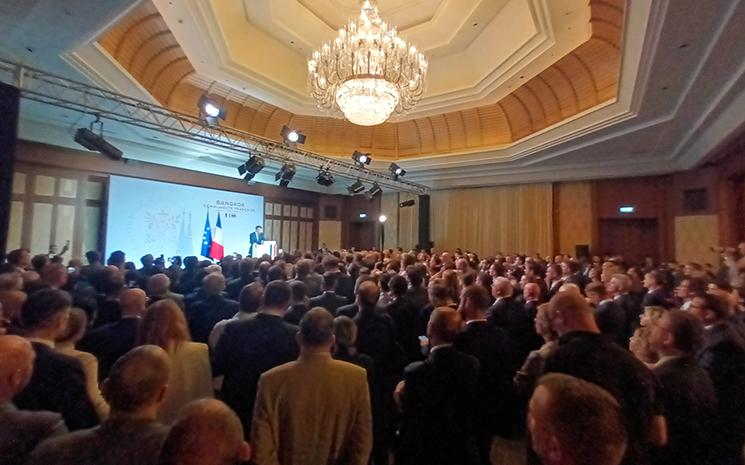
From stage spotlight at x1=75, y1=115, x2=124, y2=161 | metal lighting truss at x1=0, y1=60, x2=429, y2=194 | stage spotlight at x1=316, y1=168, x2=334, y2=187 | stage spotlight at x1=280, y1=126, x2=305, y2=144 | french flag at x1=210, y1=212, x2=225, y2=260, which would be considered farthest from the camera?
french flag at x1=210, y1=212, x2=225, y2=260

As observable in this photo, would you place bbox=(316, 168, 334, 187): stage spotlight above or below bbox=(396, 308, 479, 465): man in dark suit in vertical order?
above

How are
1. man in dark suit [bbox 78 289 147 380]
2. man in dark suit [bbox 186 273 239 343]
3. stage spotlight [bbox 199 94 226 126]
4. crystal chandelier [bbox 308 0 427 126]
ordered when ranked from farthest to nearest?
crystal chandelier [bbox 308 0 427 126]
stage spotlight [bbox 199 94 226 126]
man in dark suit [bbox 186 273 239 343]
man in dark suit [bbox 78 289 147 380]

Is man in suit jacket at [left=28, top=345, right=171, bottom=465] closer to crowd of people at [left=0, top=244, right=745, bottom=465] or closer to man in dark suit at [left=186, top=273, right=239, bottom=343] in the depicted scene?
crowd of people at [left=0, top=244, right=745, bottom=465]

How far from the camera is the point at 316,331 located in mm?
1825

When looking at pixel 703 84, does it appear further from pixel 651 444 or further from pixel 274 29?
pixel 274 29

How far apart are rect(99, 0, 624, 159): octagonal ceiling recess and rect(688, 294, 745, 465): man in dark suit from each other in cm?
511

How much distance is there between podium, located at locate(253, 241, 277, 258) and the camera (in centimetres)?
1191

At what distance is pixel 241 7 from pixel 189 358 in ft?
25.3

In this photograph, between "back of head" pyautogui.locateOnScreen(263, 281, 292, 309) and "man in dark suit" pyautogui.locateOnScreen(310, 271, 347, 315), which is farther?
"man in dark suit" pyautogui.locateOnScreen(310, 271, 347, 315)

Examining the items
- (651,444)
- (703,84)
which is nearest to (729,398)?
(651,444)

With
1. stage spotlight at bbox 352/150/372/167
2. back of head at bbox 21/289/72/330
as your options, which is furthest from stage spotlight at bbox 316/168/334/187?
back of head at bbox 21/289/72/330

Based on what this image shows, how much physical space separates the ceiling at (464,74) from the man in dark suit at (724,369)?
8.98 ft

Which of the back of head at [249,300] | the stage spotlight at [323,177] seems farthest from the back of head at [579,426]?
the stage spotlight at [323,177]

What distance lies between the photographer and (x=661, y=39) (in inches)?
162
